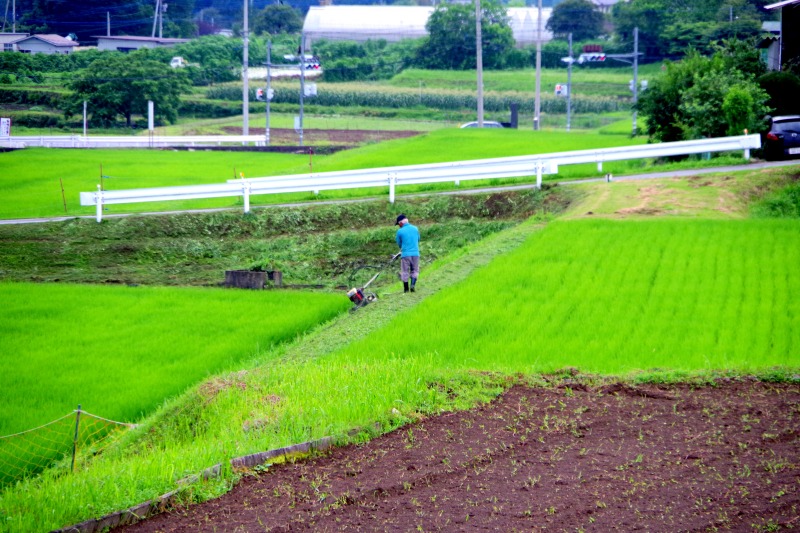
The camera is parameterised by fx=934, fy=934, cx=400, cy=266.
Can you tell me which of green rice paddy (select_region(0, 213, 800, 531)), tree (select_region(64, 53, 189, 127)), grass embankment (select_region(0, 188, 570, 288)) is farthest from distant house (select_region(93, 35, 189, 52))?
green rice paddy (select_region(0, 213, 800, 531))

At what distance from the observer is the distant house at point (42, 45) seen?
44.7 meters

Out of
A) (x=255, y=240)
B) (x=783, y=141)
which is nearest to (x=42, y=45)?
(x=255, y=240)

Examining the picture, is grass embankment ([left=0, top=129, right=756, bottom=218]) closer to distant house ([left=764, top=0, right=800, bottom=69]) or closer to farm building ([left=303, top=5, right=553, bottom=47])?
distant house ([left=764, top=0, right=800, bottom=69])

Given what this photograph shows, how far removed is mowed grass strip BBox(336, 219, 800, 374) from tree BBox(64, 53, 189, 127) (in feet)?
123

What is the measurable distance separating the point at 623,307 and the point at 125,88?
4554 centimetres

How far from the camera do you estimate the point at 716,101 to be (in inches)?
1189

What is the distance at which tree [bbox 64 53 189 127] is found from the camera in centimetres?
5094

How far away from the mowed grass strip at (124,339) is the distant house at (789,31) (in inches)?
1135

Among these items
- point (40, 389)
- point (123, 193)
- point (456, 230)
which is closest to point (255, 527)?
point (40, 389)

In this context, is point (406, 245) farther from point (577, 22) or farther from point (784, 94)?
point (577, 22)

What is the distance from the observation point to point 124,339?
1536 cm

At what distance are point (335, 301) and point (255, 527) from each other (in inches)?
408

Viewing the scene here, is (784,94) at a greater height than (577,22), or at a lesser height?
lesser

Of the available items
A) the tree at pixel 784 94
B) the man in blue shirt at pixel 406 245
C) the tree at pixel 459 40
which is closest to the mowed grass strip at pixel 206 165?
the tree at pixel 784 94
